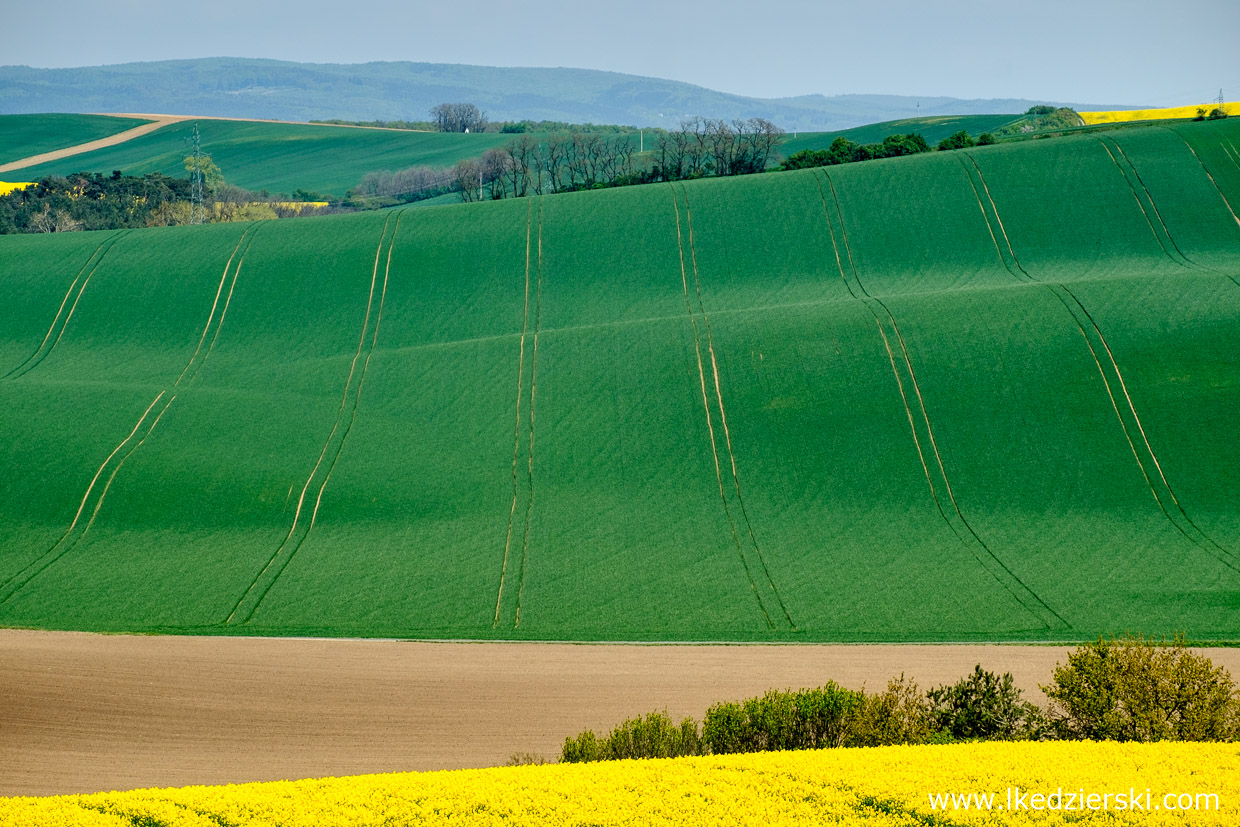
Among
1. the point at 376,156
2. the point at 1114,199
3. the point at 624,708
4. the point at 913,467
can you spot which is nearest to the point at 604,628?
the point at 624,708

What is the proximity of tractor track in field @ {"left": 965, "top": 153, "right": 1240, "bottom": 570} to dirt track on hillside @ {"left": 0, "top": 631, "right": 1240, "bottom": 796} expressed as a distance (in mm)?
8348

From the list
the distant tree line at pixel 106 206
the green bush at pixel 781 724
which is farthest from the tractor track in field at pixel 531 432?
the distant tree line at pixel 106 206

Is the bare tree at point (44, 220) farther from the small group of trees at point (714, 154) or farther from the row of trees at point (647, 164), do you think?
the small group of trees at point (714, 154)

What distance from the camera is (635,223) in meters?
58.4

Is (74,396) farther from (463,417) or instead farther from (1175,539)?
(1175,539)

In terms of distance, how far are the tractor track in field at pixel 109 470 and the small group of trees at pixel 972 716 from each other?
23548 millimetres

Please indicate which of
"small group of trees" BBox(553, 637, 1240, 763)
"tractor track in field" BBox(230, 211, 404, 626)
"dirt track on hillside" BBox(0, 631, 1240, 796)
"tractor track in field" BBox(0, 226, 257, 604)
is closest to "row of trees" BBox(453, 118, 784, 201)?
"tractor track in field" BBox(230, 211, 404, 626)

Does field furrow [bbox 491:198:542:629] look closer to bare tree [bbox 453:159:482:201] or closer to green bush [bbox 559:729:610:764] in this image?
green bush [bbox 559:729:610:764]

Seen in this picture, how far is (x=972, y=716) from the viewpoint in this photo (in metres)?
17.2

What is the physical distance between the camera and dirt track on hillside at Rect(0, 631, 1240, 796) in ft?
62.9

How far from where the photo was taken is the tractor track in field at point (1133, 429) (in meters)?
32.3

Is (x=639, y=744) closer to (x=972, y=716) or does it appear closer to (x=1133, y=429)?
(x=972, y=716)

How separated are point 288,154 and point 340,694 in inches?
5633

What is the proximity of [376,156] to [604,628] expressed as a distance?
433 feet
